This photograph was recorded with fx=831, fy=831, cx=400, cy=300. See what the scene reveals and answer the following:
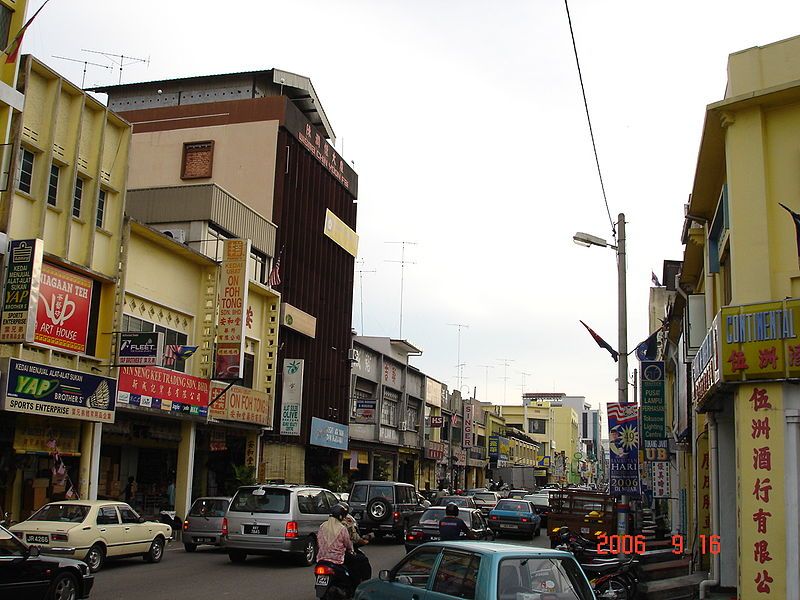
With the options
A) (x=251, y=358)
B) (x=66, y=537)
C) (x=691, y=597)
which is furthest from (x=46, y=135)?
(x=691, y=597)

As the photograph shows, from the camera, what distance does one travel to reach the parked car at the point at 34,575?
1037cm

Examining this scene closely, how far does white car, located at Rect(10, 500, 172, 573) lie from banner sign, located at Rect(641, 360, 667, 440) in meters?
14.8

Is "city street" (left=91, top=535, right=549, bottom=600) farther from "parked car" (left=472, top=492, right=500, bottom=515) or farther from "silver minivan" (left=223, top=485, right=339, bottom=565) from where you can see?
"parked car" (left=472, top=492, right=500, bottom=515)

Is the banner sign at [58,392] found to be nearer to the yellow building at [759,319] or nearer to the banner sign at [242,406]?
the banner sign at [242,406]

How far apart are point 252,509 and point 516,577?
38.6 feet

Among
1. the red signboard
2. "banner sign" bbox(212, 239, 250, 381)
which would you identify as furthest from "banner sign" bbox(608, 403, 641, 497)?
the red signboard

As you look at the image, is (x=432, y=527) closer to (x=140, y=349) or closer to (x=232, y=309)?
(x=140, y=349)

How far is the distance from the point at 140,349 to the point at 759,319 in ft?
54.6

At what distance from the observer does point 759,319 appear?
12.5 metres

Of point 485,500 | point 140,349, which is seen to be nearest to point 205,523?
point 140,349

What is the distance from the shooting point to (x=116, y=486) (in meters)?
27.5

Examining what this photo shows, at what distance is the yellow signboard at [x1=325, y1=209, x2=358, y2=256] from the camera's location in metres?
41.6

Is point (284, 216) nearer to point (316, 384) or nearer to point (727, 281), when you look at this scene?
point (316, 384)

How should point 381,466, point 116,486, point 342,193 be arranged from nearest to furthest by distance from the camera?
point 116,486
point 342,193
point 381,466
